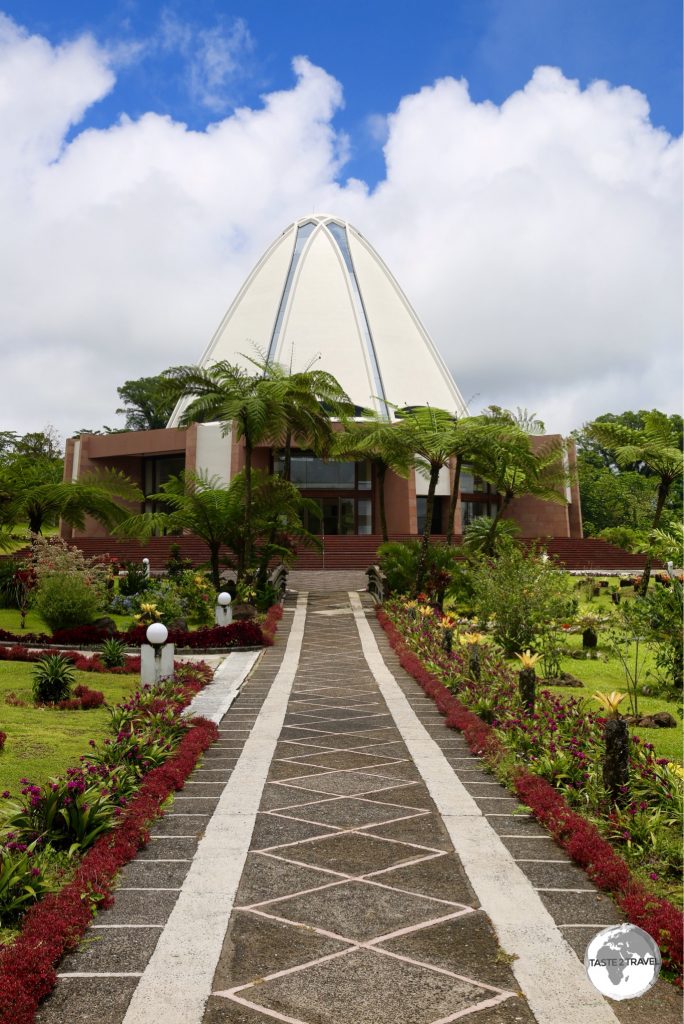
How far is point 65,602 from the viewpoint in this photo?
639 inches

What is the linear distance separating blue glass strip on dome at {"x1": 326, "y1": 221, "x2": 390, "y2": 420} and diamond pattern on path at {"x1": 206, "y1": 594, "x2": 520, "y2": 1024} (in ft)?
Answer: 125

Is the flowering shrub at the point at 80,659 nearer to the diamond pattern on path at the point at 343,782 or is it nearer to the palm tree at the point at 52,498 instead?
the diamond pattern on path at the point at 343,782

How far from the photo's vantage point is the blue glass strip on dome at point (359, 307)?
49.0m

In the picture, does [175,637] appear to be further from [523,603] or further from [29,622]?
[523,603]

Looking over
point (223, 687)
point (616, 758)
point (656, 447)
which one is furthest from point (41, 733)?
point (656, 447)

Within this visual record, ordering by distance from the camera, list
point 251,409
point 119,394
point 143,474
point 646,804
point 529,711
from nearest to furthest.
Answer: point 646,804
point 529,711
point 251,409
point 143,474
point 119,394

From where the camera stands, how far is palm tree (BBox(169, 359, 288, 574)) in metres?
19.8

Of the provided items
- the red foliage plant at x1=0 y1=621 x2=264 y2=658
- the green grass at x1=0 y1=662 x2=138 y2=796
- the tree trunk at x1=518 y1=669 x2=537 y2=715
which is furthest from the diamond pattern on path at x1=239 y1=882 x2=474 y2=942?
the red foliage plant at x1=0 y1=621 x2=264 y2=658

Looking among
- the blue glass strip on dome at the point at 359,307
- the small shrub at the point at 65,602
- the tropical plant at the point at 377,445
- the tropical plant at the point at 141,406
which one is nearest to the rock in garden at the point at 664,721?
the small shrub at the point at 65,602

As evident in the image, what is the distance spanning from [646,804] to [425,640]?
9164 millimetres

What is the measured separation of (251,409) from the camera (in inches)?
762

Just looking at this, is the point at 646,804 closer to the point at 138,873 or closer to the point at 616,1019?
the point at 616,1019

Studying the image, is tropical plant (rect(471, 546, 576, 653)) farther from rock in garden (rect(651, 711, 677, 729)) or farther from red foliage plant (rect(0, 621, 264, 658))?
red foliage plant (rect(0, 621, 264, 658))

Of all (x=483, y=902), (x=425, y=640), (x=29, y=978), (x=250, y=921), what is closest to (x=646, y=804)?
(x=483, y=902)
